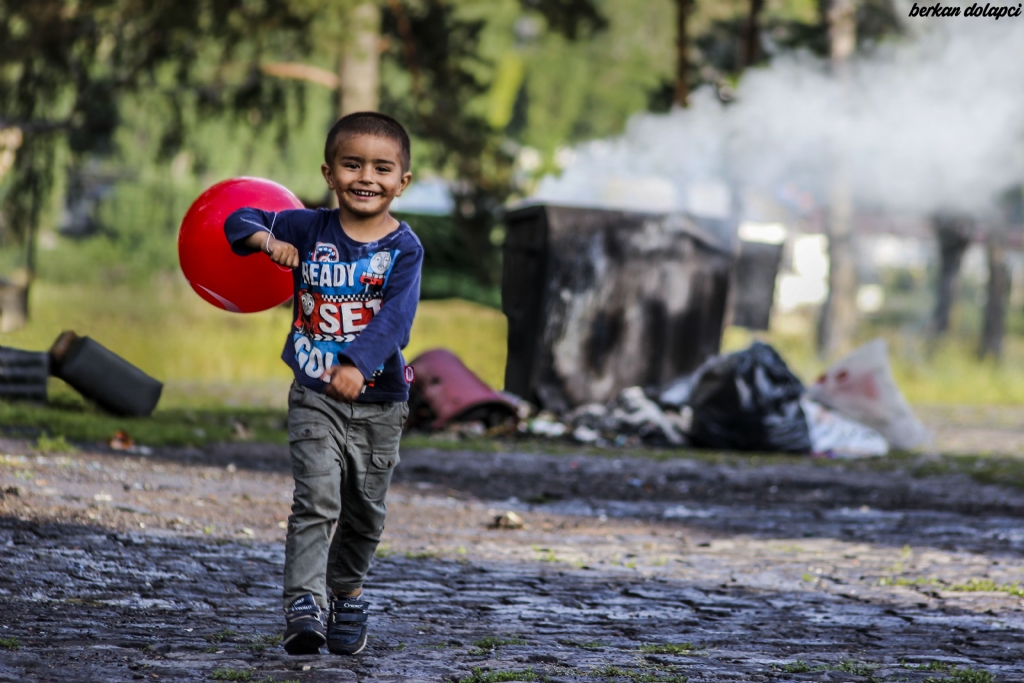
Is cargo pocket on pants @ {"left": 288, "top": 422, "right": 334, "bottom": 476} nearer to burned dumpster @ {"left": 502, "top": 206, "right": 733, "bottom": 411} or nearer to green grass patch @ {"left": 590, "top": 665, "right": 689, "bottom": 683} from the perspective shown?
green grass patch @ {"left": 590, "top": 665, "right": 689, "bottom": 683}

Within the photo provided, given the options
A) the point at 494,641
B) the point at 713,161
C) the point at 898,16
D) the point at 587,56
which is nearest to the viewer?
the point at 494,641

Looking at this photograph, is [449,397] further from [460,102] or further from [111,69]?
[111,69]

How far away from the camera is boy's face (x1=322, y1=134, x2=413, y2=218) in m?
3.62

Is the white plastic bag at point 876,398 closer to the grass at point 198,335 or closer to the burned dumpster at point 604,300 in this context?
the burned dumpster at point 604,300

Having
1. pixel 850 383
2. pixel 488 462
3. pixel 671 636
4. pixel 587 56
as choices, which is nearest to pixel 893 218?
pixel 587 56

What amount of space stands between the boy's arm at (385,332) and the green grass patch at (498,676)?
814 mm

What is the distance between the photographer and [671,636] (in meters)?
4.14

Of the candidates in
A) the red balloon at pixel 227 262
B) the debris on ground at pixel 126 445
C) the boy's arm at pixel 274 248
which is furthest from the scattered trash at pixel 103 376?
the boy's arm at pixel 274 248

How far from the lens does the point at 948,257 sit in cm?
2589

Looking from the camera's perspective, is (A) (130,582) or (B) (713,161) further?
(B) (713,161)

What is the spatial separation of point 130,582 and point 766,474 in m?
5.43

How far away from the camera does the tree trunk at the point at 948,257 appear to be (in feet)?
81.7

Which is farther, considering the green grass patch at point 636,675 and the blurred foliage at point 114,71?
the blurred foliage at point 114,71

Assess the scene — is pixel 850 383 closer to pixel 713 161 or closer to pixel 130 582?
pixel 713 161
